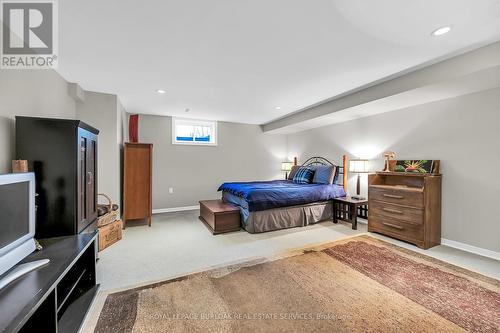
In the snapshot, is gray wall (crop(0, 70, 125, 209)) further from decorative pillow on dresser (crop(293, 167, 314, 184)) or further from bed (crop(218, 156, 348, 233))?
decorative pillow on dresser (crop(293, 167, 314, 184))

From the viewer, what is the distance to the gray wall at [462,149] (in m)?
2.67

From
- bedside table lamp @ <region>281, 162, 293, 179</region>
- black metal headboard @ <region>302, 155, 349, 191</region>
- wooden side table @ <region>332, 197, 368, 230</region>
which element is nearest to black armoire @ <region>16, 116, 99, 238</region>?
wooden side table @ <region>332, 197, 368, 230</region>

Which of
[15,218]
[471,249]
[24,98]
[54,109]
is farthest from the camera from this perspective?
[471,249]

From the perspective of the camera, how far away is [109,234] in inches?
119

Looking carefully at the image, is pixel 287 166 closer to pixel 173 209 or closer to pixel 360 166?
pixel 360 166

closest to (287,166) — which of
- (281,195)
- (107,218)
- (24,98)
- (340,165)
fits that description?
(340,165)

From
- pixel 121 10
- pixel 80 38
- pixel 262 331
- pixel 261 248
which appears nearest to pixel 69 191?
pixel 80 38

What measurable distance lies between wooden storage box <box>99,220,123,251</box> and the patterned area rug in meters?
1.28

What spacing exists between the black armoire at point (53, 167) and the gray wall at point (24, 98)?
0.09 meters

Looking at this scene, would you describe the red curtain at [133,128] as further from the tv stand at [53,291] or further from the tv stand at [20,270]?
the tv stand at [20,270]

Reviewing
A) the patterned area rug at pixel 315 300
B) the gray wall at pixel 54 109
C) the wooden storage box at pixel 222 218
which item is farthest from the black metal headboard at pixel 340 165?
the gray wall at pixel 54 109

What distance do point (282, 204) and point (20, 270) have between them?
310 centimetres

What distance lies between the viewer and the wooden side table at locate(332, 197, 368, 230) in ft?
12.5

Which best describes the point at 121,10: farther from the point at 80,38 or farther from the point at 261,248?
the point at 261,248
